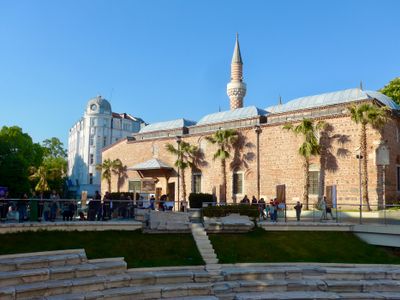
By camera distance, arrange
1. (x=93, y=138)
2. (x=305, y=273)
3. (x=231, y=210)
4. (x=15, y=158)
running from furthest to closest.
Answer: (x=93, y=138)
(x=15, y=158)
(x=231, y=210)
(x=305, y=273)

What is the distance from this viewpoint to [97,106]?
67625 mm

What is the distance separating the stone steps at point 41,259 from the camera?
37.8 feet

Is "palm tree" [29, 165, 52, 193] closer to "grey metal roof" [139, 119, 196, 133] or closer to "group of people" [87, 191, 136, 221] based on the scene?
"grey metal roof" [139, 119, 196, 133]

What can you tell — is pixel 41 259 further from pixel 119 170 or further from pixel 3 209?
pixel 119 170

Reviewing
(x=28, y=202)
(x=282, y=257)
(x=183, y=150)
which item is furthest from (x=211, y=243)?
(x=183, y=150)

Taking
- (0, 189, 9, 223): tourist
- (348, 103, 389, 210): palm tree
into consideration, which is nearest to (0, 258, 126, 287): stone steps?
(0, 189, 9, 223): tourist

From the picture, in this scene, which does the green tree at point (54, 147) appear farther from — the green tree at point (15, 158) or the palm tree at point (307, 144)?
the palm tree at point (307, 144)

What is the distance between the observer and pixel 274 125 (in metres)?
31.1

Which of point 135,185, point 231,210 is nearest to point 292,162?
point 231,210

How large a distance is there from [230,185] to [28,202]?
2011 cm

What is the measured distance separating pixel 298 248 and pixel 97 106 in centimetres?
5658

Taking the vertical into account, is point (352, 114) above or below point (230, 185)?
above

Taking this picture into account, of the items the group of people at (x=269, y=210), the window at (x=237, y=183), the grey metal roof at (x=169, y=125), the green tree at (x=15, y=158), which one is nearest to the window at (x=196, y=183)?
the window at (x=237, y=183)

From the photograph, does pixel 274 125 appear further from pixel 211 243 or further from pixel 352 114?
pixel 211 243
